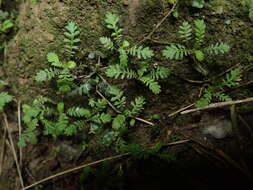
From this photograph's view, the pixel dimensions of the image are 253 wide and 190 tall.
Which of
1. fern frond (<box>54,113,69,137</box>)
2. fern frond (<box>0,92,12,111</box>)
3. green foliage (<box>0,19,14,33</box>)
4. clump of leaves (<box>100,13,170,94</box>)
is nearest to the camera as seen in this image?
clump of leaves (<box>100,13,170,94</box>)

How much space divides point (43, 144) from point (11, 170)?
448 mm

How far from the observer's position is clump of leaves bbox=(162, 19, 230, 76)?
7.38 feet

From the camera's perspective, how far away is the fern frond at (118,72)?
2.36 meters

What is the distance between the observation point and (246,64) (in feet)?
7.68

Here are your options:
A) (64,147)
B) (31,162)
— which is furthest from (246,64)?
(31,162)

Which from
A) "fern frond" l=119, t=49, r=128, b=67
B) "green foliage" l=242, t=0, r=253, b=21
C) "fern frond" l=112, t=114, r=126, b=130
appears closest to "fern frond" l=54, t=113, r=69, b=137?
"fern frond" l=112, t=114, r=126, b=130

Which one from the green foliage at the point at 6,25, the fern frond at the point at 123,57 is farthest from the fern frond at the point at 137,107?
the green foliage at the point at 6,25

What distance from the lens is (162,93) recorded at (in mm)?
2537

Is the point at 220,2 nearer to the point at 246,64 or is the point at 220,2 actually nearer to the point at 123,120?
the point at 246,64

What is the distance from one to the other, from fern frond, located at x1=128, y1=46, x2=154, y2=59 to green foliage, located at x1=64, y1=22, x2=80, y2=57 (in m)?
0.51

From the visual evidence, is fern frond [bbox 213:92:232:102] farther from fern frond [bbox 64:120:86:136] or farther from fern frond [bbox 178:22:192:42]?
fern frond [bbox 64:120:86:136]

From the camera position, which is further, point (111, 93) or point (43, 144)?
point (43, 144)

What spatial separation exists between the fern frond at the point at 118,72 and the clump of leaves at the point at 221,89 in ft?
2.13

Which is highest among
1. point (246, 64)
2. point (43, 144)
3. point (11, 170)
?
point (246, 64)
